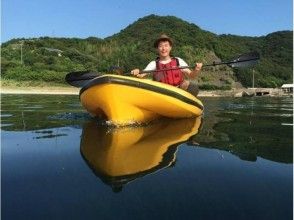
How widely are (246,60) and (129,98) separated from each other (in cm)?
302

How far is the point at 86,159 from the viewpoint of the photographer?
11.9ft

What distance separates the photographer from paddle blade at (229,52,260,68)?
7.75m

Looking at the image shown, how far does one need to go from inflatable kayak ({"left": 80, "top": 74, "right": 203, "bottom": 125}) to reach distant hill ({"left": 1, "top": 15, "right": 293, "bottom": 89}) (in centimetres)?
2252

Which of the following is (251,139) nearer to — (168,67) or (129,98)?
(129,98)

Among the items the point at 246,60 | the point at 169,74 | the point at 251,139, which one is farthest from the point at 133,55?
the point at 251,139

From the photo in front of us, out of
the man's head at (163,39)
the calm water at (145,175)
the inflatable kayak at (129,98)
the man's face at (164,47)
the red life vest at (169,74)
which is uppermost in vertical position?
the man's head at (163,39)

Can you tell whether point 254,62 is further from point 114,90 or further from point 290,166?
point 290,166

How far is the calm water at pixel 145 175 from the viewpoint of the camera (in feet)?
7.75

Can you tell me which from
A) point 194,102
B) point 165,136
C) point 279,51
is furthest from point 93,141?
point 279,51

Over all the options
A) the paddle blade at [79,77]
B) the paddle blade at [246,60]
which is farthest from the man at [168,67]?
the paddle blade at [79,77]

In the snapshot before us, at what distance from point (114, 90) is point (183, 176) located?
2.60 meters

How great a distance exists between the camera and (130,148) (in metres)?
4.08

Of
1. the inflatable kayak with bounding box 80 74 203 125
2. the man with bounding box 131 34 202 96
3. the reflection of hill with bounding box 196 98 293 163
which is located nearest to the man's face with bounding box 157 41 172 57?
the man with bounding box 131 34 202 96

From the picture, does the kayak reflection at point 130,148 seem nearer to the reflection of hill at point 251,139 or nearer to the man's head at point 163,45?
the reflection of hill at point 251,139
